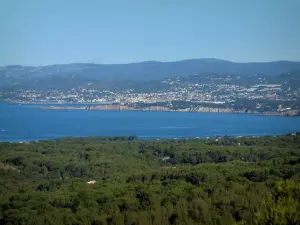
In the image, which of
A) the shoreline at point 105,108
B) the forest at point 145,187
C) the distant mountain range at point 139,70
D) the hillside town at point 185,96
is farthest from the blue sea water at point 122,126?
the distant mountain range at point 139,70

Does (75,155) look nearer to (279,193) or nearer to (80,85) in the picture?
(279,193)

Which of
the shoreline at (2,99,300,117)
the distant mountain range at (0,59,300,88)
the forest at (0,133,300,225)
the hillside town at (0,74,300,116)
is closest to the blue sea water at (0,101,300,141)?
the shoreline at (2,99,300,117)

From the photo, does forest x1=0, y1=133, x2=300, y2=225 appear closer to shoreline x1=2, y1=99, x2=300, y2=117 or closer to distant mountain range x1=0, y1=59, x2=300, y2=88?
shoreline x1=2, y1=99, x2=300, y2=117

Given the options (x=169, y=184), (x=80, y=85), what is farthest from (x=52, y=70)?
(x=169, y=184)

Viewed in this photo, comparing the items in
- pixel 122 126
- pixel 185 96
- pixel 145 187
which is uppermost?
pixel 145 187

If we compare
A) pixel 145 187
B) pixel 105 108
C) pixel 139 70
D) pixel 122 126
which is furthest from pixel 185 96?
pixel 145 187

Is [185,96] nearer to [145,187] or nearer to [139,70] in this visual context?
[139,70]
